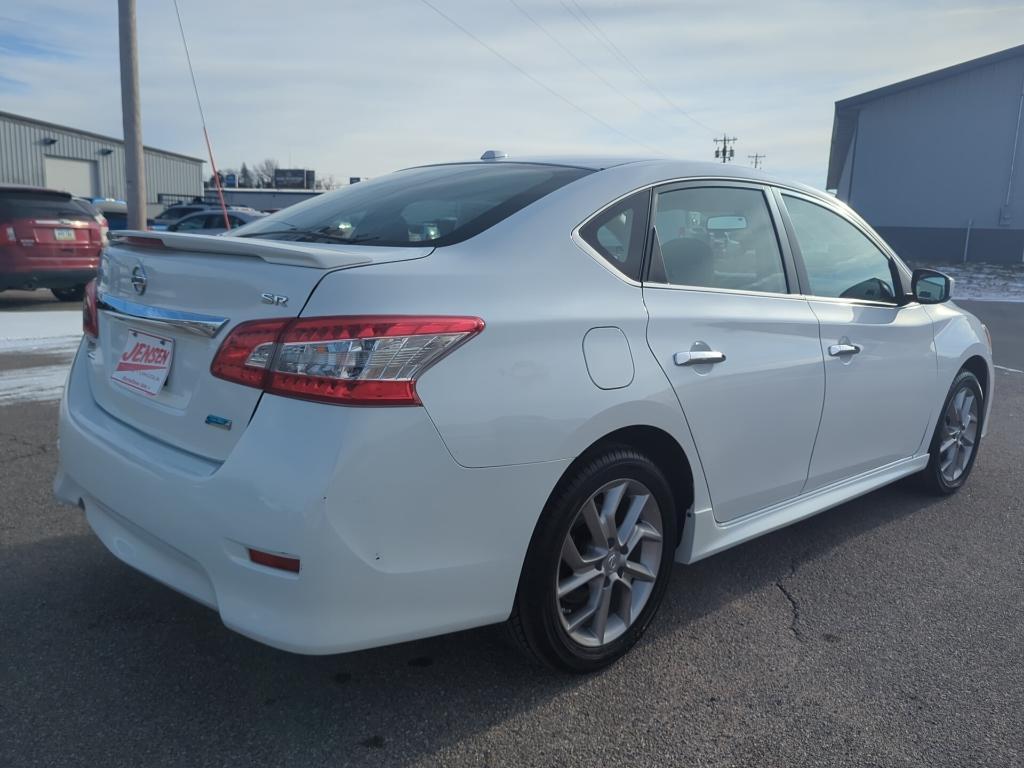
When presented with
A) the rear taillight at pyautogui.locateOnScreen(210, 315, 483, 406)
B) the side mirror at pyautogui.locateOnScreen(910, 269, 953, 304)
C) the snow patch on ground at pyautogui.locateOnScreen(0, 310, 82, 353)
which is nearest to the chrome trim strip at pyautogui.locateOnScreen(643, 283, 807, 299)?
the rear taillight at pyautogui.locateOnScreen(210, 315, 483, 406)

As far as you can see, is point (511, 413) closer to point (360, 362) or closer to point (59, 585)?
point (360, 362)

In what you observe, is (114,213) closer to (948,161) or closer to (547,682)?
(948,161)

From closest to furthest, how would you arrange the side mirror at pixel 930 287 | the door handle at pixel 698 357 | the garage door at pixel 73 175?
the door handle at pixel 698 357 < the side mirror at pixel 930 287 < the garage door at pixel 73 175

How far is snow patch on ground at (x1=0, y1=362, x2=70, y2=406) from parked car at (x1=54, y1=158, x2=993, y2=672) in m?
3.66

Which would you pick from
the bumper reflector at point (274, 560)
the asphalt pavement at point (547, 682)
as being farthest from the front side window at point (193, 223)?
the bumper reflector at point (274, 560)

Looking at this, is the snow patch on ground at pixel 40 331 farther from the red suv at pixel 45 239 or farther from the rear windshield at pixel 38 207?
the rear windshield at pixel 38 207

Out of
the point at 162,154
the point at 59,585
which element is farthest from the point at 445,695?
the point at 162,154

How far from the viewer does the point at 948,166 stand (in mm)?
29469

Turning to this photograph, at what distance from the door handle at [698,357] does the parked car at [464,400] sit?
0.01 meters

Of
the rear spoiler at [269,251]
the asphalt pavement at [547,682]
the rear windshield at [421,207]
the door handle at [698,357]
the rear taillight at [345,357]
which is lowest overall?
the asphalt pavement at [547,682]

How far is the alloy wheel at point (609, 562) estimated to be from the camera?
105 inches

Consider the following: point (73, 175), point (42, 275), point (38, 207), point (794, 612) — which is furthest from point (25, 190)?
point (73, 175)

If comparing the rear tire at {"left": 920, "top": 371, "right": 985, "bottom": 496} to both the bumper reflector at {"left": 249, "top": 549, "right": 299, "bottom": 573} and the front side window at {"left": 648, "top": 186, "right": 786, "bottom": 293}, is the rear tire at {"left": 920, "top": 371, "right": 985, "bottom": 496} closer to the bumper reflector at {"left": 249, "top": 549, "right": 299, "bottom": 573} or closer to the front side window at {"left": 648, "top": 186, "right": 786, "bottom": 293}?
the front side window at {"left": 648, "top": 186, "right": 786, "bottom": 293}

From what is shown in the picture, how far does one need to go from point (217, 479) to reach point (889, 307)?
10.3 ft
